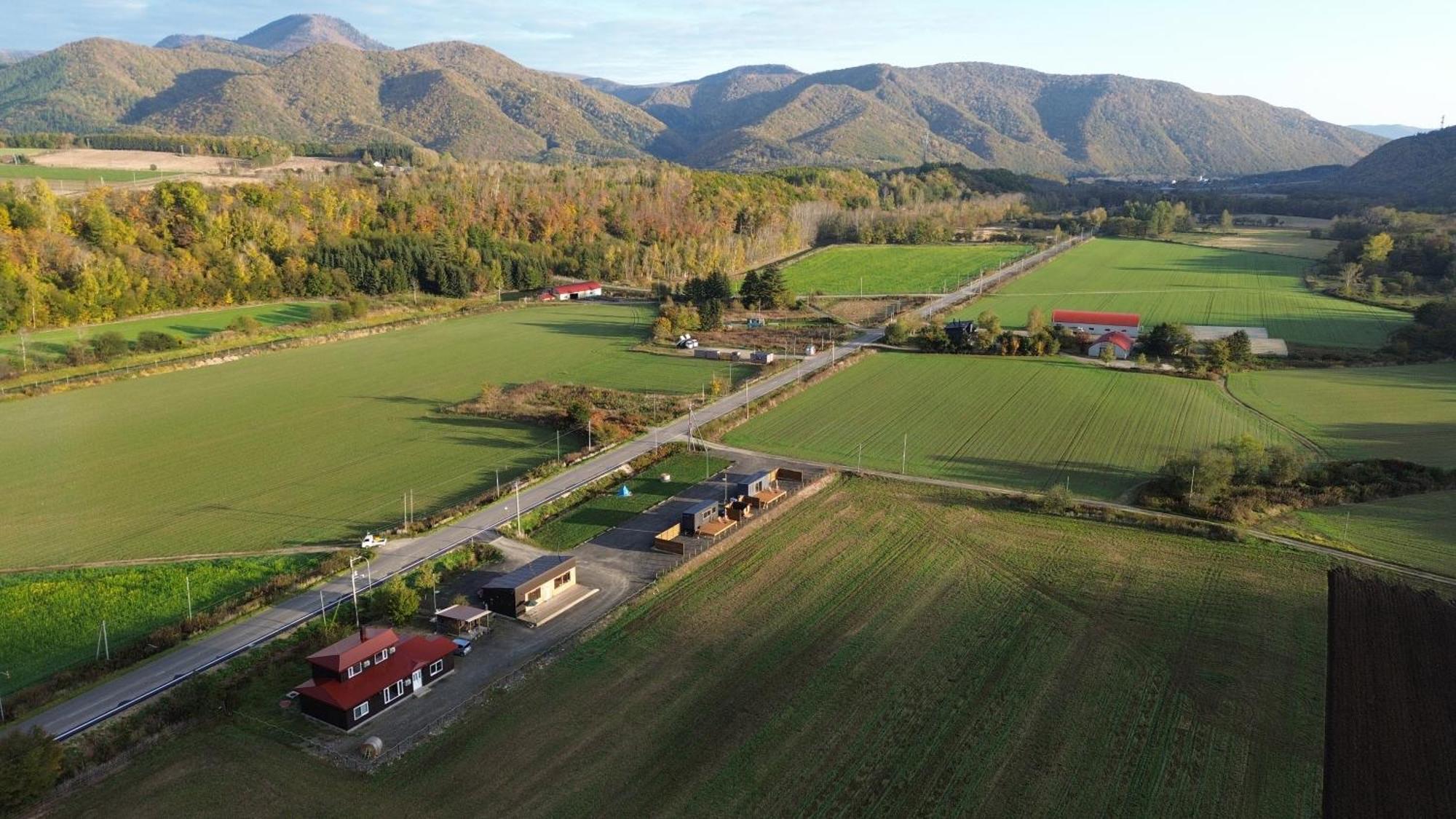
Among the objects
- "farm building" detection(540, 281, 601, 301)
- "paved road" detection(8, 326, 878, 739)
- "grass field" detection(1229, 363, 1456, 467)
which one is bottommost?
"paved road" detection(8, 326, 878, 739)

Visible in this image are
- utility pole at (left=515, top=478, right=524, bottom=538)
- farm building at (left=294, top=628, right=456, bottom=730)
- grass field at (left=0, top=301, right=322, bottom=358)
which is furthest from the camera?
grass field at (left=0, top=301, right=322, bottom=358)

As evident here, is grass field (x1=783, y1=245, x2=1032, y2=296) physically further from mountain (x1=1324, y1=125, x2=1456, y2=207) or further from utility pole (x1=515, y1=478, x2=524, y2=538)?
mountain (x1=1324, y1=125, x2=1456, y2=207)

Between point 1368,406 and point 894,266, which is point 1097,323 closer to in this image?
point 1368,406

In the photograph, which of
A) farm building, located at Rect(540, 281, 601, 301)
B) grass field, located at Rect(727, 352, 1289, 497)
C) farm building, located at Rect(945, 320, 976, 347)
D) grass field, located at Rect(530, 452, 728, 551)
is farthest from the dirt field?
farm building, located at Rect(540, 281, 601, 301)

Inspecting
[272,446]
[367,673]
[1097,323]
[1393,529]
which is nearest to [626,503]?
[367,673]

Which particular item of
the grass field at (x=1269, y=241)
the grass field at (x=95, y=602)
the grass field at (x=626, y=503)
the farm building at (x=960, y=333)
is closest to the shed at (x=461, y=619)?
the grass field at (x=626, y=503)
